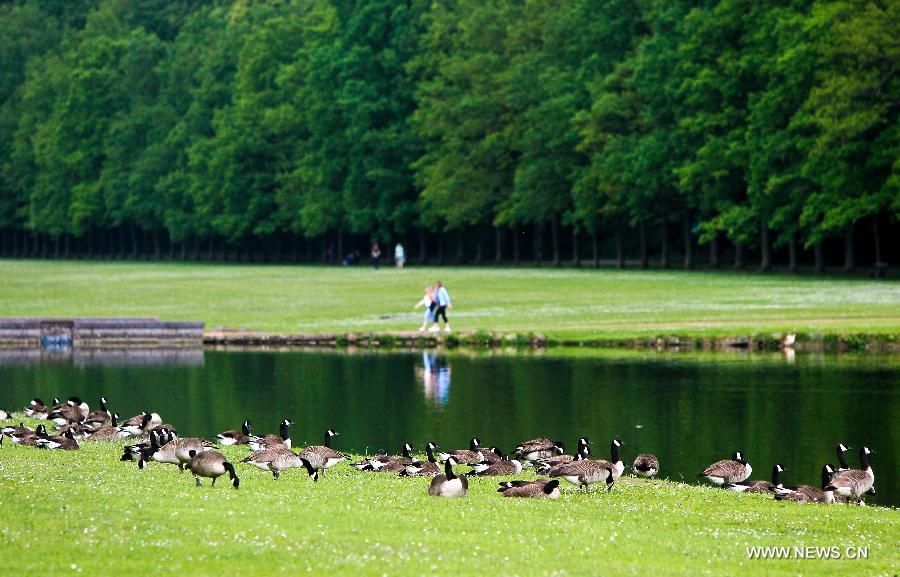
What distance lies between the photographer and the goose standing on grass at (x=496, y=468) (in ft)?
79.9

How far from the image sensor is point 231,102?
142 meters

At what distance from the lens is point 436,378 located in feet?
142

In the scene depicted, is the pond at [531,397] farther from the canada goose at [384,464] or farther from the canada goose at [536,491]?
the canada goose at [536,491]

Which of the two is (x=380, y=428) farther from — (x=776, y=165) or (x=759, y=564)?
(x=776, y=165)

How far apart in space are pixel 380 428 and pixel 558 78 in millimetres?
70070

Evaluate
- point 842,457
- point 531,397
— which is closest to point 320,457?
point 842,457

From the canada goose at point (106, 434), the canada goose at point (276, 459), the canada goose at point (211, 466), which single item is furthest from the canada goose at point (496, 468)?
the canada goose at point (106, 434)

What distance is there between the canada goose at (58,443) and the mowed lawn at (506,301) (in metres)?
28.9

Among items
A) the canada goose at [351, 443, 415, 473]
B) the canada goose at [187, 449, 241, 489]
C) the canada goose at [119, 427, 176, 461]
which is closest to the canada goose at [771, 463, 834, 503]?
the canada goose at [351, 443, 415, 473]

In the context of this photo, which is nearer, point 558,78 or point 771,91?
point 771,91

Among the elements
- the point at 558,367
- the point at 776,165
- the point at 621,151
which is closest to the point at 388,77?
the point at 621,151

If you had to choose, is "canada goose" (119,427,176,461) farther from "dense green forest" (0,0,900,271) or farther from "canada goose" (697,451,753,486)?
"dense green forest" (0,0,900,271)

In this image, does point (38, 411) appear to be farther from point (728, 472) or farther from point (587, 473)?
point (728, 472)

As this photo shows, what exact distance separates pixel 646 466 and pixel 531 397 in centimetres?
1327
